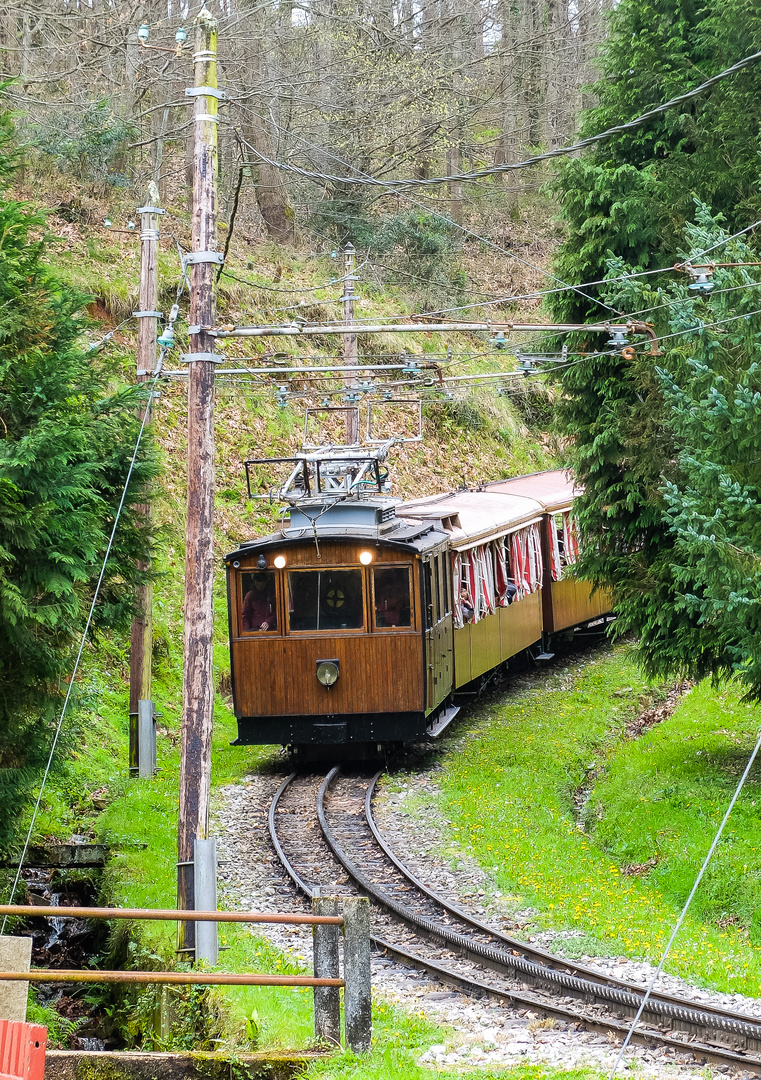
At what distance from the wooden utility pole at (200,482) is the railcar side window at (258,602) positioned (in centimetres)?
547

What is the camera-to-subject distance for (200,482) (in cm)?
903

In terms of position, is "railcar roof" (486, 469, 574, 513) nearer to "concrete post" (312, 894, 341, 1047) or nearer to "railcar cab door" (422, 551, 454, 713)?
"railcar cab door" (422, 551, 454, 713)

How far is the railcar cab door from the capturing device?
1442 cm

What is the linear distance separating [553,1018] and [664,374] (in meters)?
6.09

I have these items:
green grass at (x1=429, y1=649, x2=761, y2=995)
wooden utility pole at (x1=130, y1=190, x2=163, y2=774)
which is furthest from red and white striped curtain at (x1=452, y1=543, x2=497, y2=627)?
wooden utility pole at (x1=130, y1=190, x2=163, y2=774)

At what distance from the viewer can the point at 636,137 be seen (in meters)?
14.1

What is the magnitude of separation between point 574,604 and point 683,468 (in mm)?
Result: 11049

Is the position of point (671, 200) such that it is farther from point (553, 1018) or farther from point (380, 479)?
point (553, 1018)

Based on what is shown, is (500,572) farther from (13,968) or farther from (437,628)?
(13,968)

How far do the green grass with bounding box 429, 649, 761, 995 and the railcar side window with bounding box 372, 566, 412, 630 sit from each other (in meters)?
2.17

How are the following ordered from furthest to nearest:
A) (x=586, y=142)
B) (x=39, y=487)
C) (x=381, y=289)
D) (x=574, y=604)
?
1. (x=381, y=289)
2. (x=574, y=604)
3. (x=586, y=142)
4. (x=39, y=487)

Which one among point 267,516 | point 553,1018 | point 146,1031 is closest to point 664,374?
point 553,1018

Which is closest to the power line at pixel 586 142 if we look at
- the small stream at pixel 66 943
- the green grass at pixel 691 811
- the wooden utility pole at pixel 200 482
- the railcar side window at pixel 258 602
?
the wooden utility pole at pixel 200 482

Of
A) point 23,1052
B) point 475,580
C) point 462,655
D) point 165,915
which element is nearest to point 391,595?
point 462,655
